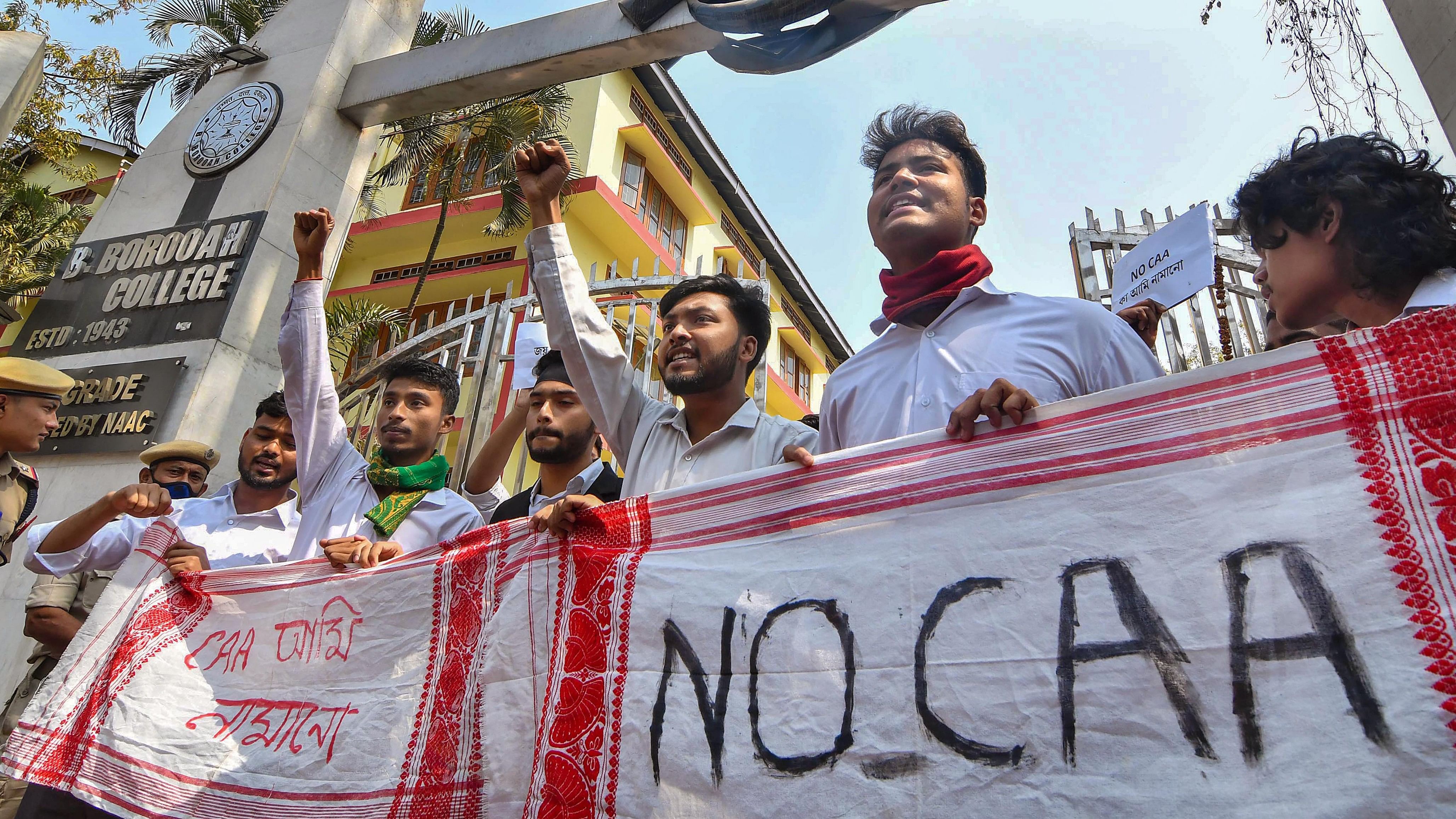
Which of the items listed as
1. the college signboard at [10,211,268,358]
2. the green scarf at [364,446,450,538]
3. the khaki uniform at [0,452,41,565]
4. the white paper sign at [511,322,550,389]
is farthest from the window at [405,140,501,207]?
the green scarf at [364,446,450,538]

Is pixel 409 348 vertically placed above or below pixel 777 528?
above

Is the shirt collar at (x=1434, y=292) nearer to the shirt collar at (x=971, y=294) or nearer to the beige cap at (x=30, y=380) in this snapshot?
the shirt collar at (x=971, y=294)

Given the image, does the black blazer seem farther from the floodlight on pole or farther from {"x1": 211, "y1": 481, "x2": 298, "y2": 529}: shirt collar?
the floodlight on pole

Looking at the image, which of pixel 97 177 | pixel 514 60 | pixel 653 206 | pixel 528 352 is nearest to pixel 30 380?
pixel 528 352

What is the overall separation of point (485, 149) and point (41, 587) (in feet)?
37.4

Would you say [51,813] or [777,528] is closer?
[777,528]

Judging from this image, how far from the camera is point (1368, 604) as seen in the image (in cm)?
119

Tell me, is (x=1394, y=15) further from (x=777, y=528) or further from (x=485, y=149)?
(x=485, y=149)

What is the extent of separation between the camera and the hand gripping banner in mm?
1195

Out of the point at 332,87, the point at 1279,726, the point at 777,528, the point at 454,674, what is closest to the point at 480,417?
the point at 332,87

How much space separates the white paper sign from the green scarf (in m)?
0.91

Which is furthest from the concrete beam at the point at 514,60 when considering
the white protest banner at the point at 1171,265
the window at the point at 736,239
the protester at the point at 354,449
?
the window at the point at 736,239

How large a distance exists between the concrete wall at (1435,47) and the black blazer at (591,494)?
270 cm

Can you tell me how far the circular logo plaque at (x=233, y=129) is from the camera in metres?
5.51
